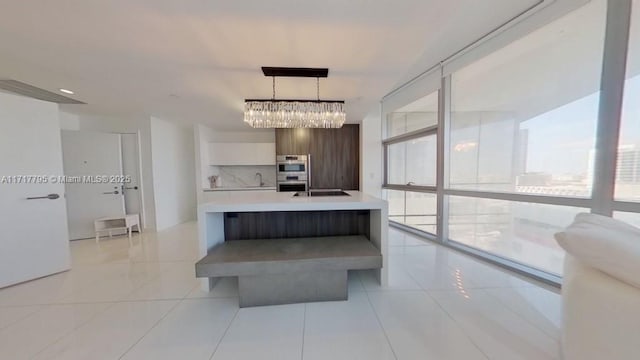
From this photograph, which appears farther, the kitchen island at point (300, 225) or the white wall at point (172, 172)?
the white wall at point (172, 172)

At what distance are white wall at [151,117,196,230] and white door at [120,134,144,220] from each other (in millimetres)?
315

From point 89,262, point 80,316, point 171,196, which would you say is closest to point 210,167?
point 171,196

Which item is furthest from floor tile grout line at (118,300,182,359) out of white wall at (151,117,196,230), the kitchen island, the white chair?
white wall at (151,117,196,230)

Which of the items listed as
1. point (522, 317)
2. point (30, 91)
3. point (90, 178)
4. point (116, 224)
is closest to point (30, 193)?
point (30, 91)

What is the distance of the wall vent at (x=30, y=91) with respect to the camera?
2.85 m

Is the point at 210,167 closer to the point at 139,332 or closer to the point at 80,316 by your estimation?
the point at 80,316

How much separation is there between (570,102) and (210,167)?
19.7ft

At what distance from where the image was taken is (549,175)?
232cm

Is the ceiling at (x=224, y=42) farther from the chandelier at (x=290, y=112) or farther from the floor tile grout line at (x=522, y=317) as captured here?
the floor tile grout line at (x=522, y=317)

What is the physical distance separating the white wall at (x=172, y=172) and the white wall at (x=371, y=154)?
13.5 ft

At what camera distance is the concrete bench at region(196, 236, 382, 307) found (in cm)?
187

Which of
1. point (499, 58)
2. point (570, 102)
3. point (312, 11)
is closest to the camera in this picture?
point (312, 11)

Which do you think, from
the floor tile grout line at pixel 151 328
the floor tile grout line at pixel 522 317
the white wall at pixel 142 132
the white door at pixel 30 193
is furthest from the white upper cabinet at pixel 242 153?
the floor tile grout line at pixel 522 317

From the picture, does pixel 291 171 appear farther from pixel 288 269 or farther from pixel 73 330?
pixel 73 330
